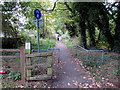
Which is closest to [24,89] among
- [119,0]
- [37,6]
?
[37,6]

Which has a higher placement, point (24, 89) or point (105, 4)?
point (105, 4)

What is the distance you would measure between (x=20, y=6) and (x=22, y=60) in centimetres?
768

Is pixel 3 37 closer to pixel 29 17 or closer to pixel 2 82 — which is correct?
pixel 29 17

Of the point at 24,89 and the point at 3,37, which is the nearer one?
the point at 24,89

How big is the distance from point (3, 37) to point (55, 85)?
26.4 ft

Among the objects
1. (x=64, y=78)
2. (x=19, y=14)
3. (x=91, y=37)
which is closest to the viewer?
(x=64, y=78)

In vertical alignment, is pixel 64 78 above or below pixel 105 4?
below

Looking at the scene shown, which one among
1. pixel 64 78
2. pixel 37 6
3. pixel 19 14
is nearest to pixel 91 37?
pixel 37 6

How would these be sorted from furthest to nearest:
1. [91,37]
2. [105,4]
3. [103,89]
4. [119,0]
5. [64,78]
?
1. [91,37]
2. [105,4]
3. [119,0]
4. [64,78]
5. [103,89]

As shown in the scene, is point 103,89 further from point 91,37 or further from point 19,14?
point 91,37

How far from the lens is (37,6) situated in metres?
10.1

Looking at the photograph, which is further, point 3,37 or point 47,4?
point 47,4

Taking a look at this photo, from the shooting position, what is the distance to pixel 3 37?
8945 millimetres

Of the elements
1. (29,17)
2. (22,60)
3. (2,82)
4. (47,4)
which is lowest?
(2,82)
